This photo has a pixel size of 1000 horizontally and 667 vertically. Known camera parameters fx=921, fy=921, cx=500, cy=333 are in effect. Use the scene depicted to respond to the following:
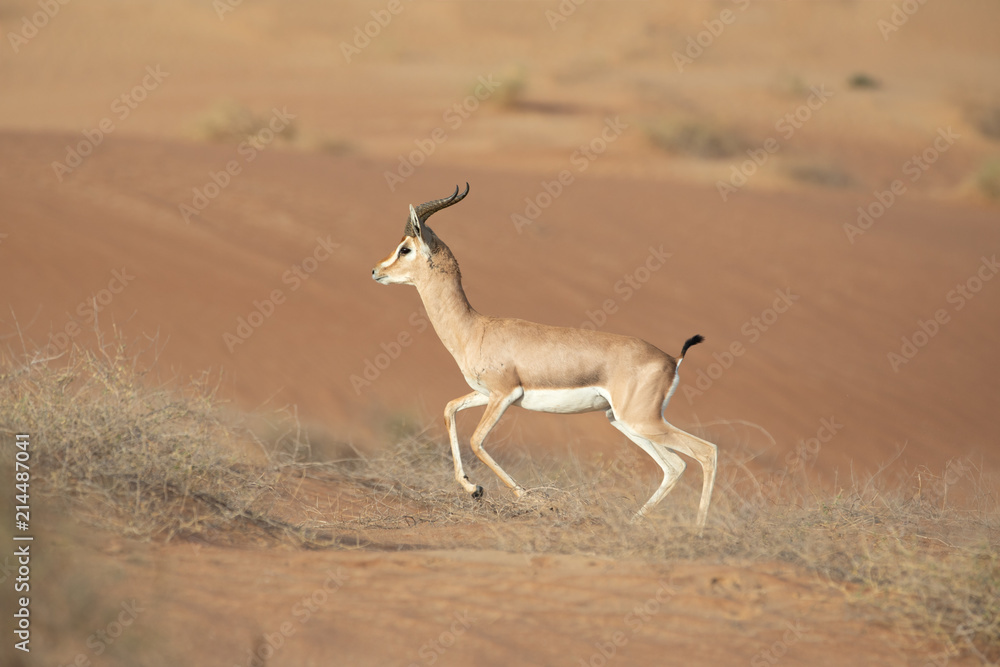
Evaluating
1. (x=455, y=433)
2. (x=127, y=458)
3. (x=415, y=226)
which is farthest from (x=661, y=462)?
(x=127, y=458)

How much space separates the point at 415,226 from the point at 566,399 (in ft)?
6.31

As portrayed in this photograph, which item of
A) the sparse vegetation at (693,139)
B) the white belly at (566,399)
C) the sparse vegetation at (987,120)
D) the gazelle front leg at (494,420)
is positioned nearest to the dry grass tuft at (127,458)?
the gazelle front leg at (494,420)

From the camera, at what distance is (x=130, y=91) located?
4850 cm

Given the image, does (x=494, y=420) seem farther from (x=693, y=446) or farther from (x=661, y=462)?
(x=693, y=446)

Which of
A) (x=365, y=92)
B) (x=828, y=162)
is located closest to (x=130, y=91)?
(x=365, y=92)

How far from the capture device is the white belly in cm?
739

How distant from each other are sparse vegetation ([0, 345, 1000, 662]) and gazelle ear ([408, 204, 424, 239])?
226 cm

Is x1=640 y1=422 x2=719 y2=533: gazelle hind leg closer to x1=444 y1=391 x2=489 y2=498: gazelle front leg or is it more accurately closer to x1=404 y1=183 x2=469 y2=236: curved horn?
x1=444 y1=391 x2=489 y2=498: gazelle front leg

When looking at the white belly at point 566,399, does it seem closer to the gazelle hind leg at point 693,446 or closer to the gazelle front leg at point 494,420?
the gazelle front leg at point 494,420

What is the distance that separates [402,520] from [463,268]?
407 inches

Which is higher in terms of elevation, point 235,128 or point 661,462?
point 661,462

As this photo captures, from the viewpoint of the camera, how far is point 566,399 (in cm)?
739

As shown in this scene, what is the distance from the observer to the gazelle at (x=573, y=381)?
288 inches

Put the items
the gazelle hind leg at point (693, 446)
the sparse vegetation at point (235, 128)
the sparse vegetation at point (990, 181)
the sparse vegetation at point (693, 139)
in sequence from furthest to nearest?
the sparse vegetation at point (693, 139)
the sparse vegetation at point (235, 128)
the sparse vegetation at point (990, 181)
the gazelle hind leg at point (693, 446)
